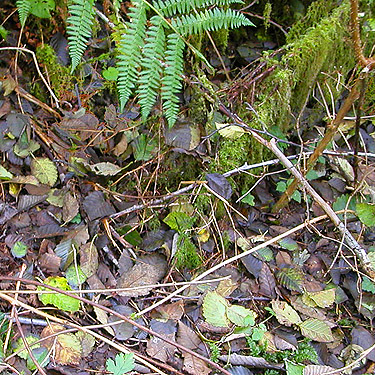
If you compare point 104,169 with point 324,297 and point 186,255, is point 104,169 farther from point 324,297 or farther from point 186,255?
point 324,297

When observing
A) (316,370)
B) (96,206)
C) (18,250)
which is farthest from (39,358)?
(316,370)

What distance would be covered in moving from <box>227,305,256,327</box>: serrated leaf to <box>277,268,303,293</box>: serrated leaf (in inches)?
10.1

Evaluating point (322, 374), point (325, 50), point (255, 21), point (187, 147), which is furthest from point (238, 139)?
point (322, 374)

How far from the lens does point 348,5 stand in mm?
2299

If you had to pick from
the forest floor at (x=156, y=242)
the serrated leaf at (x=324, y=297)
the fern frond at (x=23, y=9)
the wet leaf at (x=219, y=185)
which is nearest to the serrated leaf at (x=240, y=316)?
the forest floor at (x=156, y=242)

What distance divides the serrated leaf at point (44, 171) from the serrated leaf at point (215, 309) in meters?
1.01

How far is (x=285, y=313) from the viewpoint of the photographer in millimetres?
2096

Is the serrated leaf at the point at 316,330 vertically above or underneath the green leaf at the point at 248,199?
underneath

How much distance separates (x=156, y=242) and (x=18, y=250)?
684mm

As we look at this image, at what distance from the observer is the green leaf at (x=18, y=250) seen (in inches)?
76.6

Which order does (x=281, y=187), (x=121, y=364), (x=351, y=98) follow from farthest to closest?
1. (x=281, y=187)
2. (x=351, y=98)
3. (x=121, y=364)

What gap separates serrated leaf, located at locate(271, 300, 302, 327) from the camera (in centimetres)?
206

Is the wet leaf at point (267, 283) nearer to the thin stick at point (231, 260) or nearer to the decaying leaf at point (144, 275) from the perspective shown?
the thin stick at point (231, 260)

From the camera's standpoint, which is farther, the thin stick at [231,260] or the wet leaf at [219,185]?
the wet leaf at [219,185]
